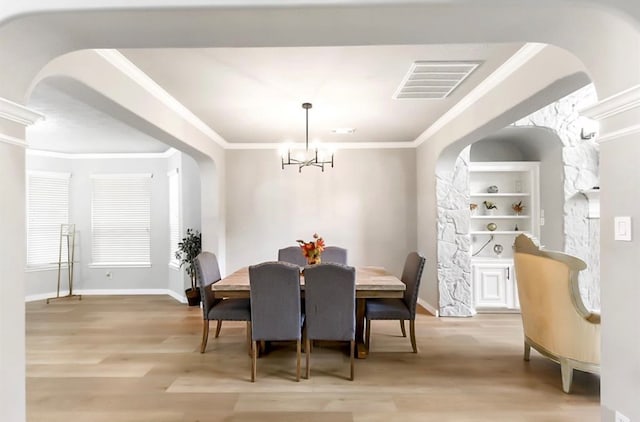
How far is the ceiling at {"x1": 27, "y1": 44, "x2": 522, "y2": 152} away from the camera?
265 cm

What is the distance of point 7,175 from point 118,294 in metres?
5.34

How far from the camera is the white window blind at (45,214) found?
6039 mm

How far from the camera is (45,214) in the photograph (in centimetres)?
620

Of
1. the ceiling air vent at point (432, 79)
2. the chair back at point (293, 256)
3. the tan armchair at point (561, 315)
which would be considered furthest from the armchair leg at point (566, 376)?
the chair back at point (293, 256)

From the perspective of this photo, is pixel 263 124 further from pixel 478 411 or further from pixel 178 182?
pixel 478 411

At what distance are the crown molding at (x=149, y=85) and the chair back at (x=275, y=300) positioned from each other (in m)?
1.82

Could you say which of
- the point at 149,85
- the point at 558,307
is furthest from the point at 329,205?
the point at 558,307

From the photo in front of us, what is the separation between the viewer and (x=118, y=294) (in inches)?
252

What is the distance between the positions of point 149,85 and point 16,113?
154 centimetres

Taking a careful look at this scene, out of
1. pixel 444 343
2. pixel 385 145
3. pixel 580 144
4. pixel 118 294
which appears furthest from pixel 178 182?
pixel 580 144

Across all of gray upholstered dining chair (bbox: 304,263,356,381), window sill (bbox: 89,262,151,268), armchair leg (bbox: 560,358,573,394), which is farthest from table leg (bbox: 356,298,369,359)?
window sill (bbox: 89,262,151,268)

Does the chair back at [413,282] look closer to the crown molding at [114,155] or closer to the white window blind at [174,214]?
the white window blind at [174,214]

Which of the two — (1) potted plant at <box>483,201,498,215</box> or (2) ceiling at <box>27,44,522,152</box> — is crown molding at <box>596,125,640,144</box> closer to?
(2) ceiling at <box>27,44,522,152</box>

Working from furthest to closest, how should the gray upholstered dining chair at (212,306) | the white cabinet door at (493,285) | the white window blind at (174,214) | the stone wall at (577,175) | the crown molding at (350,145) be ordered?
the white window blind at (174,214), the crown molding at (350,145), the white cabinet door at (493,285), the stone wall at (577,175), the gray upholstered dining chair at (212,306)
